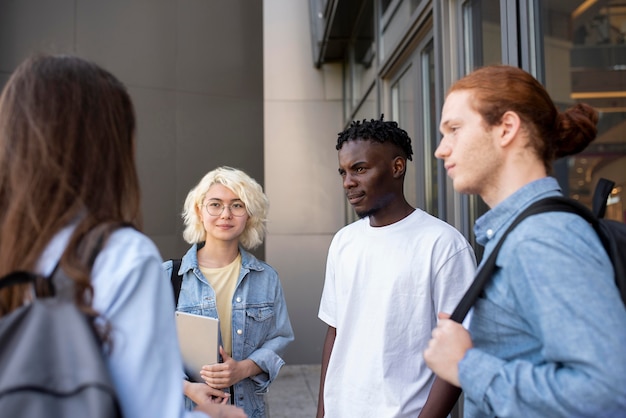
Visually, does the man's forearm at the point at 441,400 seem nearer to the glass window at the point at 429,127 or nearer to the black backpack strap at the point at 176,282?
the black backpack strap at the point at 176,282

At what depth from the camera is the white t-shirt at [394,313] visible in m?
2.38

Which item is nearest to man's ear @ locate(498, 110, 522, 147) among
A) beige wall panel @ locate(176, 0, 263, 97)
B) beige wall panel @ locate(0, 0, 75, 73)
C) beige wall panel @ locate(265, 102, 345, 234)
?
beige wall panel @ locate(0, 0, 75, 73)

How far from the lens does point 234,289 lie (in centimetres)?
309

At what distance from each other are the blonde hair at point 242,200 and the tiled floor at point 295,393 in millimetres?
3669

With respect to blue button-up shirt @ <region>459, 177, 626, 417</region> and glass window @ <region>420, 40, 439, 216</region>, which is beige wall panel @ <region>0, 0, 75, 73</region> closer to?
glass window @ <region>420, 40, 439, 216</region>

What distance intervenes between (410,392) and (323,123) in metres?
7.41

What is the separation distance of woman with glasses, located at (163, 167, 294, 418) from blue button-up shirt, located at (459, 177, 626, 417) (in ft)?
5.28

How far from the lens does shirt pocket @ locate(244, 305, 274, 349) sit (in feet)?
9.98

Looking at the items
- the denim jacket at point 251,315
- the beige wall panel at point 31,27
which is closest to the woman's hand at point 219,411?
the denim jacket at point 251,315

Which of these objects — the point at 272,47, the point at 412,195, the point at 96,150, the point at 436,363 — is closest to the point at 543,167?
the point at 436,363

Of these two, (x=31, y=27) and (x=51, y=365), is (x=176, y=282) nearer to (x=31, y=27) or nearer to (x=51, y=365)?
(x=51, y=365)

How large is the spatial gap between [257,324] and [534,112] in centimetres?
192

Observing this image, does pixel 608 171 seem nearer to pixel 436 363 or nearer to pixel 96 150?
pixel 436 363

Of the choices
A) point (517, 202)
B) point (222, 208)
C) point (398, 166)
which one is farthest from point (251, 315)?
point (517, 202)
